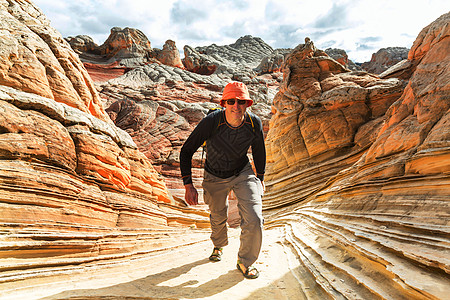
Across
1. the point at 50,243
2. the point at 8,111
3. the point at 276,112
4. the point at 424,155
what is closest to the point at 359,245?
the point at 424,155

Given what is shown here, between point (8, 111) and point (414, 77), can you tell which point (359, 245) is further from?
point (8, 111)

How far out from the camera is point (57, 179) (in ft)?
14.8

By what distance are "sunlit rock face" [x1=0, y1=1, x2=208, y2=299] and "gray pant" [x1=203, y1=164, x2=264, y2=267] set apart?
1.61 meters

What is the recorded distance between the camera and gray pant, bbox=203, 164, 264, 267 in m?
2.97

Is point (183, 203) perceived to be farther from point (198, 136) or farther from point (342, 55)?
point (342, 55)

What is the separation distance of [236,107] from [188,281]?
2082 mm

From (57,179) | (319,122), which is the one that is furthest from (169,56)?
(57,179)

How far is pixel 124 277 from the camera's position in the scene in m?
3.00

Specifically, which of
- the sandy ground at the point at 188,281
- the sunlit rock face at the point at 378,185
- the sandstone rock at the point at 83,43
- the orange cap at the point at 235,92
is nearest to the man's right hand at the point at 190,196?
the sandy ground at the point at 188,281

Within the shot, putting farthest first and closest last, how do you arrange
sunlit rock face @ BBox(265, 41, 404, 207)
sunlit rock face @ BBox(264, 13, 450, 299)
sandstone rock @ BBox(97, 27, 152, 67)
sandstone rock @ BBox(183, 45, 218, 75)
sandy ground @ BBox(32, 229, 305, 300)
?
sandstone rock @ BBox(183, 45, 218, 75) < sandstone rock @ BBox(97, 27, 152, 67) < sunlit rock face @ BBox(265, 41, 404, 207) < sandy ground @ BBox(32, 229, 305, 300) < sunlit rock face @ BBox(264, 13, 450, 299)

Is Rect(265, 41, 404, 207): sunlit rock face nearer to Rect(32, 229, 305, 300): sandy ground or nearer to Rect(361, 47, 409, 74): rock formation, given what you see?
Rect(32, 229, 305, 300): sandy ground

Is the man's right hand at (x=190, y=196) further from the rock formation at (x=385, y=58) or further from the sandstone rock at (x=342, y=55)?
the sandstone rock at (x=342, y=55)

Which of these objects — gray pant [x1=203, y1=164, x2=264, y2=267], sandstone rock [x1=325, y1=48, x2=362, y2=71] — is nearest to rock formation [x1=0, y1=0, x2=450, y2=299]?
gray pant [x1=203, y1=164, x2=264, y2=267]

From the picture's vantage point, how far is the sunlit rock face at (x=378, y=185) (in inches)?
85.6
